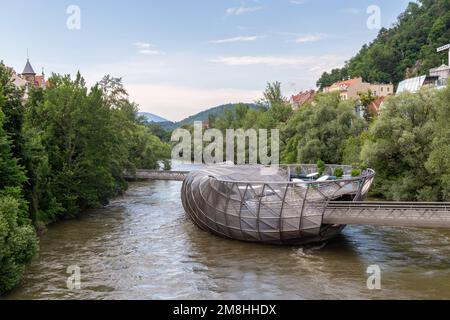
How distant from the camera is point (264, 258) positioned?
2573 centimetres

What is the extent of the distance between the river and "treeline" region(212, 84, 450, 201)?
28.5 feet

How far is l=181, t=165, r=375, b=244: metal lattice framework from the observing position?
84.8 feet

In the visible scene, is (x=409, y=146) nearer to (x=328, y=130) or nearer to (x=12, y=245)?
(x=328, y=130)

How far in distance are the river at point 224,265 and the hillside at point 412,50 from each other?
3838 inches

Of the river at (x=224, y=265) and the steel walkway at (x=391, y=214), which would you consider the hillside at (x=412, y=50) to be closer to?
the river at (x=224, y=265)

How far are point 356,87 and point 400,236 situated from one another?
237 ft

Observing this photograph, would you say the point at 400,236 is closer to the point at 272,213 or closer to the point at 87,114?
the point at 272,213

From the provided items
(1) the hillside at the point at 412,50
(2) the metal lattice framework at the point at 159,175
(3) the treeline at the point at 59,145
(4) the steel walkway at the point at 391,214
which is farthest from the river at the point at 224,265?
(1) the hillside at the point at 412,50

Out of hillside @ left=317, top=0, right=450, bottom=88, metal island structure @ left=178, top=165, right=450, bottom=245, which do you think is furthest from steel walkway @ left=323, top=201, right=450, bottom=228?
hillside @ left=317, top=0, right=450, bottom=88

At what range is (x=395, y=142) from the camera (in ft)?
139

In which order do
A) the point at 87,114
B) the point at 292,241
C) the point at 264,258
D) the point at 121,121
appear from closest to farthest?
the point at 264,258 < the point at 292,241 < the point at 87,114 < the point at 121,121

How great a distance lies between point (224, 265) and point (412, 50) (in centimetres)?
12362

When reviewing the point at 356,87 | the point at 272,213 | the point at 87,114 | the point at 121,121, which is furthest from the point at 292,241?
the point at 356,87

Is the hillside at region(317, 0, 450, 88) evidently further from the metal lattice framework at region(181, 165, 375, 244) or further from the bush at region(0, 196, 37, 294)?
the bush at region(0, 196, 37, 294)
